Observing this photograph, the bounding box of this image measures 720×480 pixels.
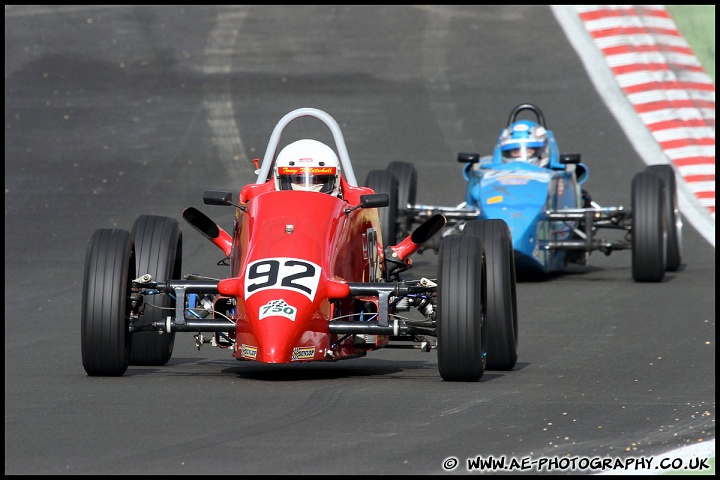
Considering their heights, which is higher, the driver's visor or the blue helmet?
the blue helmet

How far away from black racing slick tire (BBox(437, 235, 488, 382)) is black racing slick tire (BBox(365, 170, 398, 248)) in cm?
698

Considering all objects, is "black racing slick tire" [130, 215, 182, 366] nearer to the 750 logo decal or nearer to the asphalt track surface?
the asphalt track surface

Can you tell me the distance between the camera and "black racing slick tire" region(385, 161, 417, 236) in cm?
1853

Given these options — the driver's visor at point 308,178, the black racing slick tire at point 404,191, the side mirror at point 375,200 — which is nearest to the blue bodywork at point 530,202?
the black racing slick tire at point 404,191

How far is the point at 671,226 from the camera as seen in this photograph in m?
18.2

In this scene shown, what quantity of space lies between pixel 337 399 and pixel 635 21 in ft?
75.7

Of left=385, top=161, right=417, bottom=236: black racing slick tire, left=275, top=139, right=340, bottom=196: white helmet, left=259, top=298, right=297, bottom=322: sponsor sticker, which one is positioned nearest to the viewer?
left=259, top=298, right=297, bottom=322: sponsor sticker

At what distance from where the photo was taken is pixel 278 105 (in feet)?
92.5

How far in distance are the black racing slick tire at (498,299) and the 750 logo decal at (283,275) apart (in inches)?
54.3

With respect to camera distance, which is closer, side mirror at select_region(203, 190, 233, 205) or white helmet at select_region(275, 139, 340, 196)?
side mirror at select_region(203, 190, 233, 205)

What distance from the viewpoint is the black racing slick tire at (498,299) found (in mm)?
11305

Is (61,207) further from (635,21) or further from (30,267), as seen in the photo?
(635,21)

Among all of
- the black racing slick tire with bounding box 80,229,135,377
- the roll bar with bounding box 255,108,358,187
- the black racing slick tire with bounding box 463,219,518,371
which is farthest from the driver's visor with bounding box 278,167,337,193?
the black racing slick tire with bounding box 80,229,135,377

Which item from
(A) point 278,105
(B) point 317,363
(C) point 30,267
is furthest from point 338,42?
(B) point 317,363
